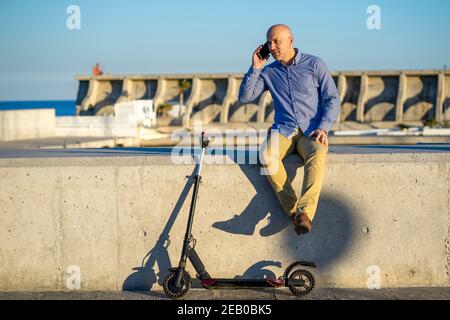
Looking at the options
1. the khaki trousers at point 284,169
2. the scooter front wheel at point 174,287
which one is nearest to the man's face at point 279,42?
the khaki trousers at point 284,169

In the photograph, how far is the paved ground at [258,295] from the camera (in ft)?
17.4

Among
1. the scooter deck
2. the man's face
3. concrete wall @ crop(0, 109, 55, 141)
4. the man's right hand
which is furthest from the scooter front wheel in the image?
concrete wall @ crop(0, 109, 55, 141)

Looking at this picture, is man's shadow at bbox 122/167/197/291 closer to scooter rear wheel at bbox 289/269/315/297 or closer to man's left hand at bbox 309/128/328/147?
scooter rear wheel at bbox 289/269/315/297

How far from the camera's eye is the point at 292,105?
5531 mm

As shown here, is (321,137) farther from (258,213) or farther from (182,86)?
(182,86)

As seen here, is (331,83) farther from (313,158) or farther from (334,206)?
(334,206)

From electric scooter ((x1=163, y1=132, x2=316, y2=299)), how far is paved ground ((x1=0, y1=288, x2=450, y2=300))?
0.09 m

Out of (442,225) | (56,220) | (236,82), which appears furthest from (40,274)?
(236,82)

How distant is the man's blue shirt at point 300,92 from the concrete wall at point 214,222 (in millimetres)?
332

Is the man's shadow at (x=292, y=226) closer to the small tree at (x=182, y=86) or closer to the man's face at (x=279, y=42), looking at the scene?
the man's face at (x=279, y=42)

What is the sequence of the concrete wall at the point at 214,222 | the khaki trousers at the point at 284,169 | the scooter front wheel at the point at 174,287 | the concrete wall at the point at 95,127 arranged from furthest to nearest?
the concrete wall at the point at 95,127 < the concrete wall at the point at 214,222 < the scooter front wheel at the point at 174,287 < the khaki trousers at the point at 284,169

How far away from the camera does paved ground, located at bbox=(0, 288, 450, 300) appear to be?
17.4 ft

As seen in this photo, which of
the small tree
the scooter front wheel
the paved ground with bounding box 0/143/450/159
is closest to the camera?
the scooter front wheel
